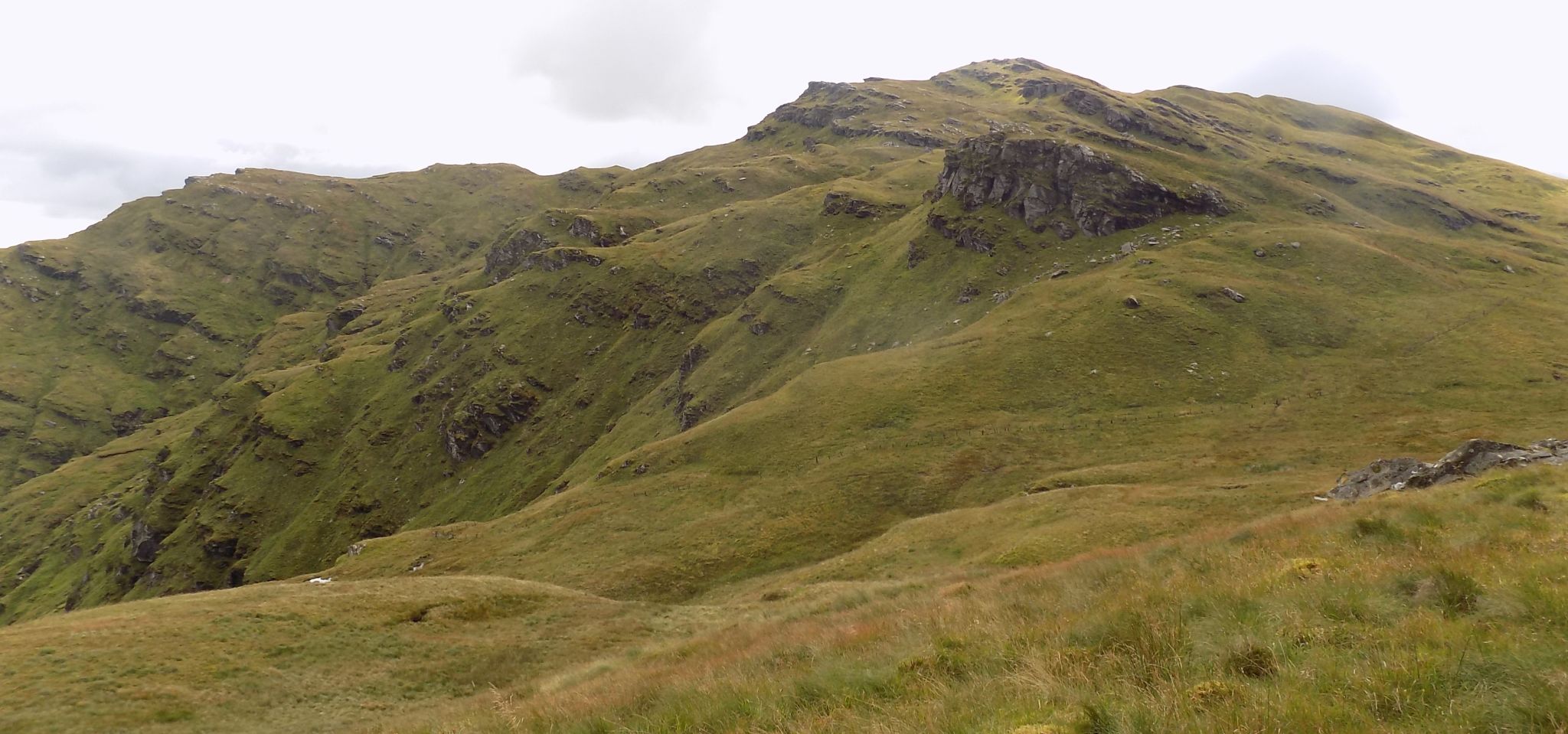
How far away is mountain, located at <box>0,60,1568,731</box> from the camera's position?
37.8 meters

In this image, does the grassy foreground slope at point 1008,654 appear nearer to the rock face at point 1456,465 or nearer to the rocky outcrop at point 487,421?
the rock face at point 1456,465

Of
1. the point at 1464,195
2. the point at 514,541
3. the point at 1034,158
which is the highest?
the point at 1034,158

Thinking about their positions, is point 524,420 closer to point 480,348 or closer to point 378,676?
point 480,348

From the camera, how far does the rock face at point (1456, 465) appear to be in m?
26.7

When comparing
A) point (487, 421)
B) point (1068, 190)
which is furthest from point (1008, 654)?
point (487, 421)

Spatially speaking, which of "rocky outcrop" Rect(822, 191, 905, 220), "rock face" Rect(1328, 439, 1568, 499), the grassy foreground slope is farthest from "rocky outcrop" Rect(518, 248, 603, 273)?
"rock face" Rect(1328, 439, 1568, 499)

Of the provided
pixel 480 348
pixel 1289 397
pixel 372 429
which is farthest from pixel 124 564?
pixel 1289 397

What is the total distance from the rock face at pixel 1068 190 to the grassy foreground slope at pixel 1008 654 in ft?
299

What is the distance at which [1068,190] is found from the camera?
350 feet

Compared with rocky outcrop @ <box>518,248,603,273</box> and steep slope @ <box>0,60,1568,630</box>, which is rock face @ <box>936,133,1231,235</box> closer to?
steep slope @ <box>0,60,1568,630</box>

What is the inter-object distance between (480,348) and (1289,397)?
147519 millimetres

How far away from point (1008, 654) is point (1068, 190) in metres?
110

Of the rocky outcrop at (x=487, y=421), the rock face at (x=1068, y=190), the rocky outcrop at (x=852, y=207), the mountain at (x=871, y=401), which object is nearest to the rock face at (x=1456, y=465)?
the mountain at (x=871, y=401)

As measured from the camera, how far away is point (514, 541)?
6297 centimetres
